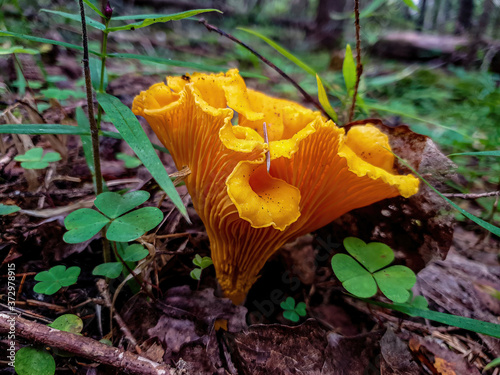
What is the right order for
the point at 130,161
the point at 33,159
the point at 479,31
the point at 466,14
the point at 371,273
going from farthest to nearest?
the point at 466,14, the point at 479,31, the point at 130,161, the point at 33,159, the point at 371,273

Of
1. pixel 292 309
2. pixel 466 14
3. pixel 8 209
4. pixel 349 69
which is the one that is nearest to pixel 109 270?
pixel 8 209

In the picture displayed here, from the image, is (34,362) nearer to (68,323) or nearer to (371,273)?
(68,323)

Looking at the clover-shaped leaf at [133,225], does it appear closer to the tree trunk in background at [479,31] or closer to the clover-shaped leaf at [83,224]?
the clover-shaped leaf at [83,224]

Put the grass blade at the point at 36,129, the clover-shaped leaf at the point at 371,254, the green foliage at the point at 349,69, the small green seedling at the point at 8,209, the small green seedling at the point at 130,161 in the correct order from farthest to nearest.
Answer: the small green seedling at the point at 130,161 → the green foliage at the point at 349,69 → the clover-shaped leaf at the point at 371,254 → the small green seedling at the point at 8,209 → the grass blade at the point at 36,129

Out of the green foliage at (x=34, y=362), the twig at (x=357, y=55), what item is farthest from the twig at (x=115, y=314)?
the twig at (x=357, y=55)

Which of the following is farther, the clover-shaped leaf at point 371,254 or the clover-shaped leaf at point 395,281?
the clover-shaped leaf at point 371,254

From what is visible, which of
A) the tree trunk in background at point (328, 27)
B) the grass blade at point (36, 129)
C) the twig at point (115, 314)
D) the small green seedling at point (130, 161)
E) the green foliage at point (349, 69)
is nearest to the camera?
the grass blade at point (36, 129)

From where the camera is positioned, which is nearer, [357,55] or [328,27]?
[357,55]

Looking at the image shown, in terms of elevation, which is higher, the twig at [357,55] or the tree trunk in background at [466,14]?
the tree trunk in background at [466,14]
